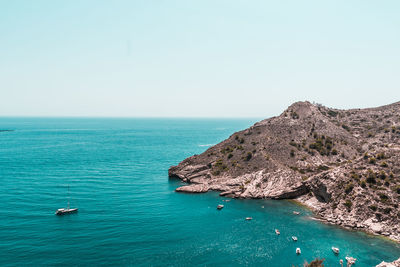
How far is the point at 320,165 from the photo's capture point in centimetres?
10138

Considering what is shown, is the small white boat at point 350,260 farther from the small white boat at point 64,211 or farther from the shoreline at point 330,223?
the small white boat at point 64,211

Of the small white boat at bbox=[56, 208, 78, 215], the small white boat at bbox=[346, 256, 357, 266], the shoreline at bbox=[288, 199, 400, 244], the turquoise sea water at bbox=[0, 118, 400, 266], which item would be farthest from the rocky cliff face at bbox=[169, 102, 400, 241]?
the small white boat at bbox=[56, 208, 78, 215]

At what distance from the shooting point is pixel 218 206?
7881cm

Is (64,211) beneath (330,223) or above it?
above

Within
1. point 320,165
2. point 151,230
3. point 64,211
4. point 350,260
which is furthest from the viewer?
point 320,165

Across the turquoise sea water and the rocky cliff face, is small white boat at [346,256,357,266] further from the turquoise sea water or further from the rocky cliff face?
the rocky cliff face

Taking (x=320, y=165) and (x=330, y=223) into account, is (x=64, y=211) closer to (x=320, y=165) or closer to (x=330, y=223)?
(x=330, y=223)

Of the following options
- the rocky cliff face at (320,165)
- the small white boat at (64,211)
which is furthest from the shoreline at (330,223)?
the small white boat at (64,211)

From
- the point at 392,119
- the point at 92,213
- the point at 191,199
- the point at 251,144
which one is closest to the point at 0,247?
the point at 92,213

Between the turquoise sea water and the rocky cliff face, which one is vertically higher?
the rocky cliff face

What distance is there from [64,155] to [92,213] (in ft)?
324

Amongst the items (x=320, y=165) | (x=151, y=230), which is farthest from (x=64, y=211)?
(x=320, y=165)

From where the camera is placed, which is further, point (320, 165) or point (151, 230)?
point (320, 165)

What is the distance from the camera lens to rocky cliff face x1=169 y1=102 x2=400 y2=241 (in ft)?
228
